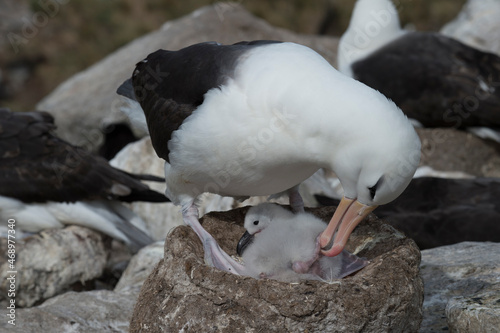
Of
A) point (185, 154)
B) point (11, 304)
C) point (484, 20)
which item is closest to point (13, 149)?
point (11, 304)

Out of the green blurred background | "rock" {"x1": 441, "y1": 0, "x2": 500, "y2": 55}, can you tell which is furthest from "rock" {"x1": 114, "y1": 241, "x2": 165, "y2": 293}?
the green blurred background

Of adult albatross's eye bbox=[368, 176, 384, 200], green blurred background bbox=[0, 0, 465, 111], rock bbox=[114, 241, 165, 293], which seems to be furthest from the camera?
green blurred background bbox=[0, 0, 465, 111]

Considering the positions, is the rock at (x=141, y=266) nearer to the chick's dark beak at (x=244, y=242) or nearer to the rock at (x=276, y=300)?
the chick's dark beak at (x=244, y=242)

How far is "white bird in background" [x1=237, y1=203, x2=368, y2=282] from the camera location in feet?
13.5

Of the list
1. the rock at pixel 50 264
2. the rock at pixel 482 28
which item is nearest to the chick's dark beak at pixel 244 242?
the rock at pixel 50 264

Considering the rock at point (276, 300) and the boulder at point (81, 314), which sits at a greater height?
the rock at point (276, 300)

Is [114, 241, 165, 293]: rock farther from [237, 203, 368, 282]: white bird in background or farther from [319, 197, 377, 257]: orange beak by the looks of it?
[319, 197, 377, 257]: orange beak

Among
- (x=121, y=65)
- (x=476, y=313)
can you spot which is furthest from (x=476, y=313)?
(x=121, y=65)

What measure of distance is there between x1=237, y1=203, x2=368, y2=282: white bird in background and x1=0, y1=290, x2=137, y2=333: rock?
0.95 metres

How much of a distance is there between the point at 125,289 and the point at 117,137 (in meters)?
3.99

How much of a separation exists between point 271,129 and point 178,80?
2.82 ft

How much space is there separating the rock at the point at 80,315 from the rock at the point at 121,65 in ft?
14.0

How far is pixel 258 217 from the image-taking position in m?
4.41

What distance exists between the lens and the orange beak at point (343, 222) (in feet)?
12.5
